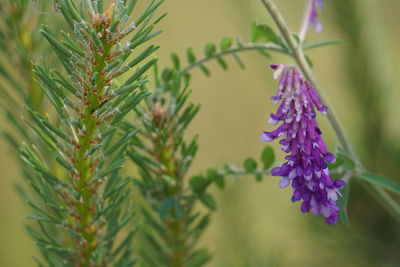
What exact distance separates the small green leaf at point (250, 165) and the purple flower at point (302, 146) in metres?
0.11

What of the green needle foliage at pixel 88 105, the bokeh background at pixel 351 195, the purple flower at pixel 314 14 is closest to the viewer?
the green needle foliage at pixel 88 105

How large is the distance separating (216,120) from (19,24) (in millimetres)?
979

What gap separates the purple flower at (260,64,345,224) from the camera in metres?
0.33

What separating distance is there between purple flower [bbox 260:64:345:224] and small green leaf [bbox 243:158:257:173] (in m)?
0.11

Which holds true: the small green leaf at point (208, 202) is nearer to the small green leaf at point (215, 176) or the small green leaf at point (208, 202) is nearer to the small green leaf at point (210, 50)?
the small green leaf at point (215, 176)

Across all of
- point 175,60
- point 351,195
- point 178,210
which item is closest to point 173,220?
point 178,210

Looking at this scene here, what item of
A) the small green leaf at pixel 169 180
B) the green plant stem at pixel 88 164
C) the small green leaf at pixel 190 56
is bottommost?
the small green leaf at pixel 169 180

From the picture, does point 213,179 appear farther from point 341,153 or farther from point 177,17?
point 177,17

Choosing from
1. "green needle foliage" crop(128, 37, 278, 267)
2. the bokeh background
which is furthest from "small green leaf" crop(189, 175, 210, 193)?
the bokeh background

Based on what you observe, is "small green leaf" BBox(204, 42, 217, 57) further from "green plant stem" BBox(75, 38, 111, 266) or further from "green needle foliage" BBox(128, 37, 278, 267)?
"green plant stem" BBox(75, 38, 111, 266)

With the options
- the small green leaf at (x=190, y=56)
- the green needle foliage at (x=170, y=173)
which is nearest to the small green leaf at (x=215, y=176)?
the green needle foliage at (x=170, y=173)

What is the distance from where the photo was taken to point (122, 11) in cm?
30

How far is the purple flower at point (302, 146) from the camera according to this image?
332 millimetres

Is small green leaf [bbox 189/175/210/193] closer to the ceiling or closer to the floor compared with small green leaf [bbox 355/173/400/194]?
closer to the ceiling
